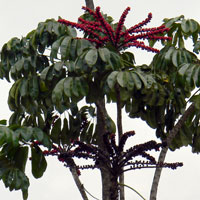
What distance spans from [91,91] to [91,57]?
0.43 meters

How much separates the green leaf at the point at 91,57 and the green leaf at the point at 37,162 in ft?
2.93

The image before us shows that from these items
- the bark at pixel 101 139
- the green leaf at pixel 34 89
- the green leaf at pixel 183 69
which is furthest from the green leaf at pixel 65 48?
the green leaf at pixel 183 69

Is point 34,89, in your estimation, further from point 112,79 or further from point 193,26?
point 193,26

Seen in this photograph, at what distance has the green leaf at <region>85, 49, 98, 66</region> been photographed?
312 centimetres

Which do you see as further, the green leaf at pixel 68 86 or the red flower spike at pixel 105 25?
the green leaf at pixel 68 86

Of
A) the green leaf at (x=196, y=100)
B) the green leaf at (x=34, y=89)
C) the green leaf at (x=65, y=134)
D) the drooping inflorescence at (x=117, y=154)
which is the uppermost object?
the green leaf at (x=34, y=89)

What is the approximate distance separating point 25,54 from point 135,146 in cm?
133

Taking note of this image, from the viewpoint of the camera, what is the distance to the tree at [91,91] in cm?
306

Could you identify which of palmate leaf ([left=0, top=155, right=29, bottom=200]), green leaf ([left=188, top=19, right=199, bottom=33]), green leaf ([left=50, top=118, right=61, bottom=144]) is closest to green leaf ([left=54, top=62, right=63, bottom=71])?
green leaf ([left=50, top=118, right=61, bottom=144])

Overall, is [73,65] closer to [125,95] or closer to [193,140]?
[125,95]

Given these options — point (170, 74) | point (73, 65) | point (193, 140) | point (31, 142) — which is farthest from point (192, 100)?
point (31, 142)

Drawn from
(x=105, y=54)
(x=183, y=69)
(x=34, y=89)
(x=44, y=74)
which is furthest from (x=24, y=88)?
(x=183, y=69)

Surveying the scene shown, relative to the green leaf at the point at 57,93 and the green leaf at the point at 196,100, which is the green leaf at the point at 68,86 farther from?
the green leaf at the point at 196,100

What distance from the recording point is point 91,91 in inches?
138
